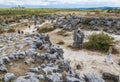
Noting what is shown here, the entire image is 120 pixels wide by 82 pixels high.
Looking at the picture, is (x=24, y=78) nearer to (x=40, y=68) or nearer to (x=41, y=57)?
(x=40, y=68)

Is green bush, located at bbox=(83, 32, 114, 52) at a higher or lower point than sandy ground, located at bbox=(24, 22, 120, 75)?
higher

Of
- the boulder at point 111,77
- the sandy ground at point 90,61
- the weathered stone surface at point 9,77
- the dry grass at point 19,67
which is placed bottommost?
the sandy ground at point 90,61

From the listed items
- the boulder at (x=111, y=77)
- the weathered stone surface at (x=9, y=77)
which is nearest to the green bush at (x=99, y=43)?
the boulder at (x=111, y=77)

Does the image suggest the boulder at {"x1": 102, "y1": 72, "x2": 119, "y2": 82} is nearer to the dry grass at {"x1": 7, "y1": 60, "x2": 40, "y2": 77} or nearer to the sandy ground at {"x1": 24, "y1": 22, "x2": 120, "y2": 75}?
the sandy ground at {"x1": 24, "y1": 22, "x2": 120, "y2": 75}

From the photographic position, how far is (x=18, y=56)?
1750cm

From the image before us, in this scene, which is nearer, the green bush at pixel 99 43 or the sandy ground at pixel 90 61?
the sandy ground at pixel 90 61

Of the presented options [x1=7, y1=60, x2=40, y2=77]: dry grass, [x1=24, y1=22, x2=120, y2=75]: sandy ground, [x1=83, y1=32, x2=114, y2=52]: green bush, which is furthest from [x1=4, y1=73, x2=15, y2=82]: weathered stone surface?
[x1=83, y1=32, x2=114, y2=52]: green bush

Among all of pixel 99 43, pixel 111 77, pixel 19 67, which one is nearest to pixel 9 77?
Result: pixel 19 67

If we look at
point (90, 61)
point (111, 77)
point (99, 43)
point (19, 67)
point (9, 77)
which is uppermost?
point (9, 77)

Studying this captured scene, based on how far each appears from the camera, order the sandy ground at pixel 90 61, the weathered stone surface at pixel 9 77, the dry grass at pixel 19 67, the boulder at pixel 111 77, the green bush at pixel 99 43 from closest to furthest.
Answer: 1. the weathered stone surface at pixel 9 77
2. the dry grass at pixel 19 67
3. the boulder at pixel 111 77
4. the sandy ground at pixel 90 61
5. the green bush at pixel 99 43

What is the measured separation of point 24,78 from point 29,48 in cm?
641

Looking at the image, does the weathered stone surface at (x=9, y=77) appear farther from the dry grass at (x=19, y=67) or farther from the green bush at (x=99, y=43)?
the green bush at (x=99, y=43)

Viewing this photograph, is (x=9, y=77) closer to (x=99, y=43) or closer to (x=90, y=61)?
(x=90, y=61)

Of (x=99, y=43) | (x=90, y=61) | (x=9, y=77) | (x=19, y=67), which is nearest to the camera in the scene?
(x=9, y=77)
